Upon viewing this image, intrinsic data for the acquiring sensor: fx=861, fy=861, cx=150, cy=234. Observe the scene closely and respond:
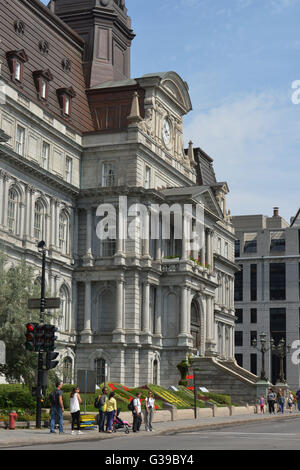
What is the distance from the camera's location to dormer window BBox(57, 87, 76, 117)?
65875 millimetres

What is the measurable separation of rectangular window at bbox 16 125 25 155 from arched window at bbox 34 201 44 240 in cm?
443

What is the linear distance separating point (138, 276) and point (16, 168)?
13413mm

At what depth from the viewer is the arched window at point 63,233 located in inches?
2564

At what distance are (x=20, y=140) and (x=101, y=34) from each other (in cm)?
2040

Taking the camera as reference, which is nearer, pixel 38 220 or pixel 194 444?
pixel 194 444

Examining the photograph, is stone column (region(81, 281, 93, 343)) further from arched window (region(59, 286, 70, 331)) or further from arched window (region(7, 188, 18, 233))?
arched window (region(7, 188, 18, 233))

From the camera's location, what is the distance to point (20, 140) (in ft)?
194

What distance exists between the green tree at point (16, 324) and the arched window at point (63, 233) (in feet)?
76.9

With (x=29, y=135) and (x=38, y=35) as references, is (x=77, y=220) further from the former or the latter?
(x=38, y=35)

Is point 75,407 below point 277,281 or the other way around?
below

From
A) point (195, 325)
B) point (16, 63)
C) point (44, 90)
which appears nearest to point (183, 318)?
point (195, 325)

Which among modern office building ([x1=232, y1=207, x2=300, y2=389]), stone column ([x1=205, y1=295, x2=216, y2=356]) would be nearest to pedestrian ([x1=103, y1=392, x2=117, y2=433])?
stone column ([x1=205, y1=295, x2=216, y2=356])

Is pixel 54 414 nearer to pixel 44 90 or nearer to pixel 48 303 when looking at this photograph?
pixel 48 303

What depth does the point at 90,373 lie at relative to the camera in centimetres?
3656
